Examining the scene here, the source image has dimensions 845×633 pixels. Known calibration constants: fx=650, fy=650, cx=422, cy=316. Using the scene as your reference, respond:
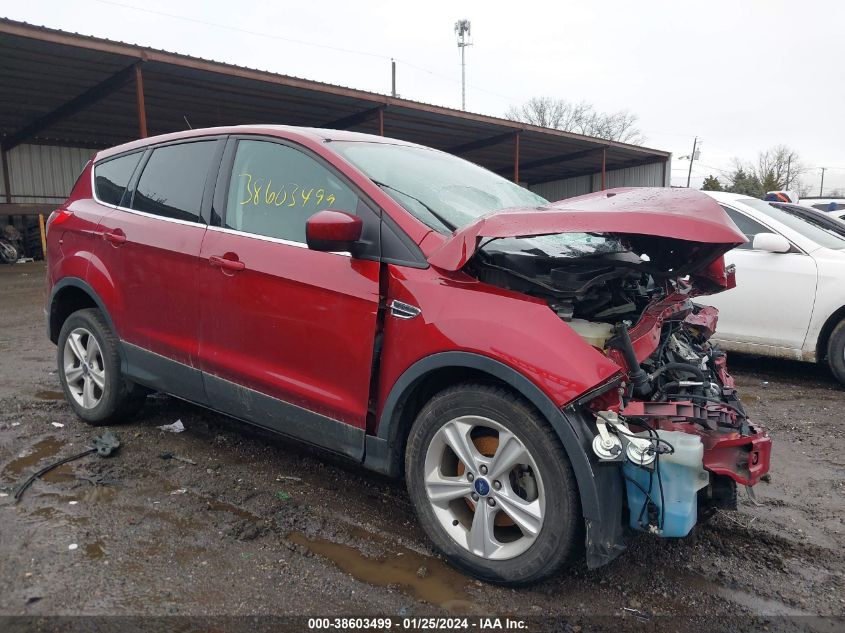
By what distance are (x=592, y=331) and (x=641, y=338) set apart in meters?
0.22

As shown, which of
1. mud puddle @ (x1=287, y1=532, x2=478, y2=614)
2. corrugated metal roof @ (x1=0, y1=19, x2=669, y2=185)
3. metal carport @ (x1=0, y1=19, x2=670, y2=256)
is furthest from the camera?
metal carport @ (x1=0, y1=19, x2=670, y2=256)

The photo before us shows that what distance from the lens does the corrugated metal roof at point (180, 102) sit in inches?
464

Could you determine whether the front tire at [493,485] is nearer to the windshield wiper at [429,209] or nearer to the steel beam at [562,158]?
the windshield wiper at [429,209]

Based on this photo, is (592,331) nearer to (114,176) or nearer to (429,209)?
(429,209)

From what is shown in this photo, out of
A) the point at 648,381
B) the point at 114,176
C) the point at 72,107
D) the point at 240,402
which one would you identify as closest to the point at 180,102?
the point at 72,107

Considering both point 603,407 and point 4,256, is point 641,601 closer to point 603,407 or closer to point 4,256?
point 603,407

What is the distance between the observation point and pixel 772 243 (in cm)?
534

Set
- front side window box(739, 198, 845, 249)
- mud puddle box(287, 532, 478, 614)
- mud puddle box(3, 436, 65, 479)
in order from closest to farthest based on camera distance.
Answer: mud puddle box(287, 532, 478, 614)
mud puddle box(3, 436, 65, 479)
front side window box(739, 198, 845, 249)

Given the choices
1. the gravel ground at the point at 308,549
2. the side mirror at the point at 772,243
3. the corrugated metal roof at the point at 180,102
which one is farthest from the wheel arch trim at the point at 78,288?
the corrugated metal roof at the point at 180,102

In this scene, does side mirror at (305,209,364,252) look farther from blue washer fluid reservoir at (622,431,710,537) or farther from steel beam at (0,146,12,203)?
steel beam at (0,146,12,203)

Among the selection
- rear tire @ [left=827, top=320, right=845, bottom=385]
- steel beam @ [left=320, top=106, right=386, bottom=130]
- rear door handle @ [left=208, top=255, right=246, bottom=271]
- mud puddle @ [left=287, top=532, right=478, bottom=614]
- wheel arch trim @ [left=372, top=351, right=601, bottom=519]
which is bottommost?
mud puddle @ [left=287, top=532, right=478, bottom=614]

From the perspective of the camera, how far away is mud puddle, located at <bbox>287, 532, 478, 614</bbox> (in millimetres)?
2438

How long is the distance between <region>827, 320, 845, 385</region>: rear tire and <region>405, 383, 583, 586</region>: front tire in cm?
392

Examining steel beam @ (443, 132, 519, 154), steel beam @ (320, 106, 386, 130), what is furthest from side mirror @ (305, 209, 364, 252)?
steel beam @ (443, 132, 519, 154)
